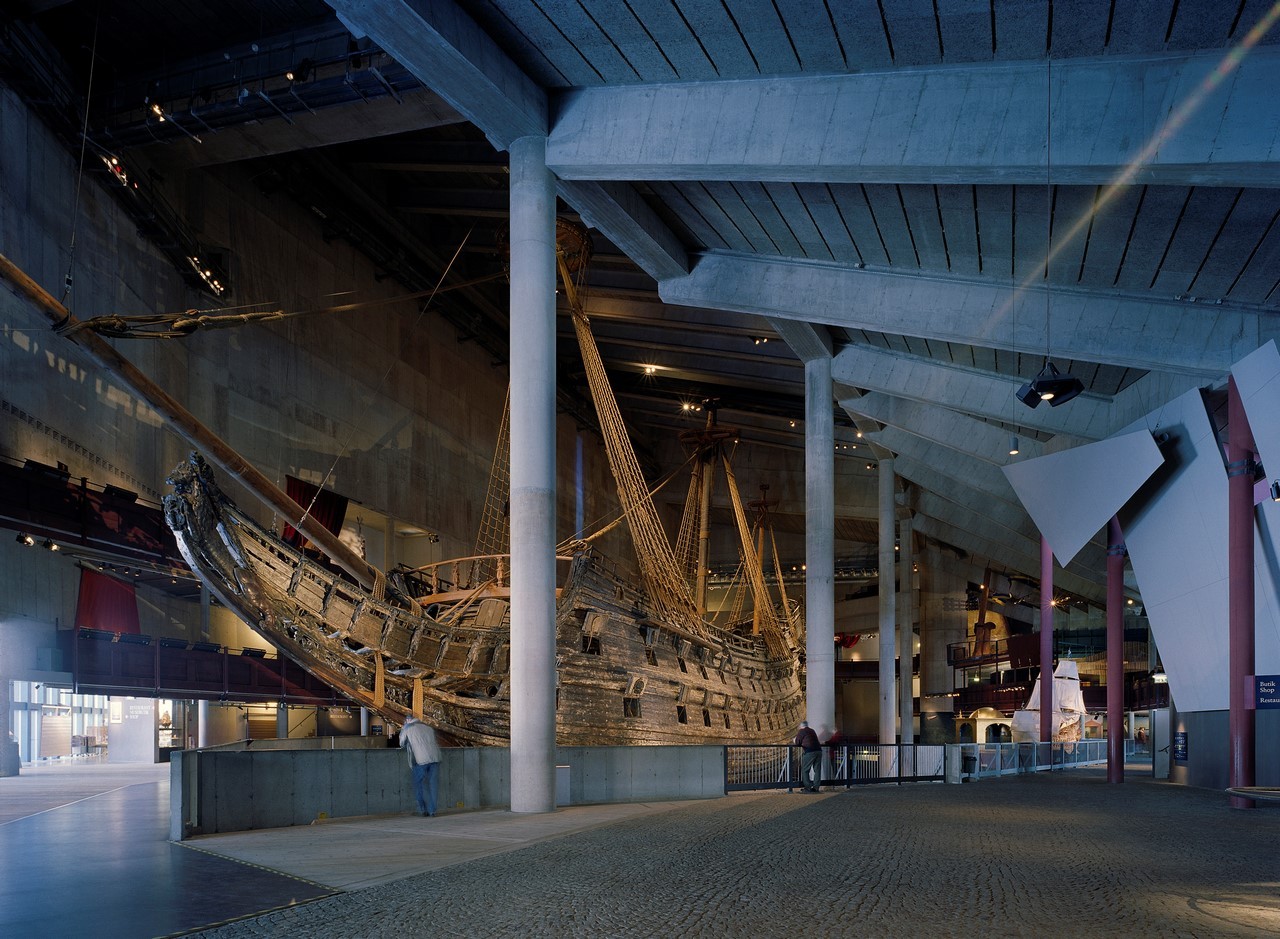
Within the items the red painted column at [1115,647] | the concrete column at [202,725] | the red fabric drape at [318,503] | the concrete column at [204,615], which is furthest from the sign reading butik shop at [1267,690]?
the concrete column at [202,725]

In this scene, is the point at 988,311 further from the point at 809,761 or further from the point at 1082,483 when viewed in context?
the point at 809,761

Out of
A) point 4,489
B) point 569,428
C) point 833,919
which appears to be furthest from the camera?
point 569,428

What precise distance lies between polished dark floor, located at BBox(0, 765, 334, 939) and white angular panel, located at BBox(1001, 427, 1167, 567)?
15400 millimetres

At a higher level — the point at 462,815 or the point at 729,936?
the point at 729,936

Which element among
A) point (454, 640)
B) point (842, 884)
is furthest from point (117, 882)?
point (454, 640)

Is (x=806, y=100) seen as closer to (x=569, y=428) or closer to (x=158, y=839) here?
(x=158, y=839)

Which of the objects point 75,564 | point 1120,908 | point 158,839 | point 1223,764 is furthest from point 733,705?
point 1120,908

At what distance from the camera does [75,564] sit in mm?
21406

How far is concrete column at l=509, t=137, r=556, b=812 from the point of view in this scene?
13.7 meters

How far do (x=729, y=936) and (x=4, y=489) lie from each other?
1543cm

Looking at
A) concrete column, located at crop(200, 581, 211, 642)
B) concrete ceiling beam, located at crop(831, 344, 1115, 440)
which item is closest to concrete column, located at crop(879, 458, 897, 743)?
concrete ceiling beam, located at crop(831, 344, 1115, 440)

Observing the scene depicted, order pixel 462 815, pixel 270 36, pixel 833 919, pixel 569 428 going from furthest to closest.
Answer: pixel 569 428
pixel 270 36
pixel 462 815
pixel 833 919

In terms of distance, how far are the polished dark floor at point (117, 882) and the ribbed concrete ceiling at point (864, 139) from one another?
8839mm

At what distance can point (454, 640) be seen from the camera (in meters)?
19.1
